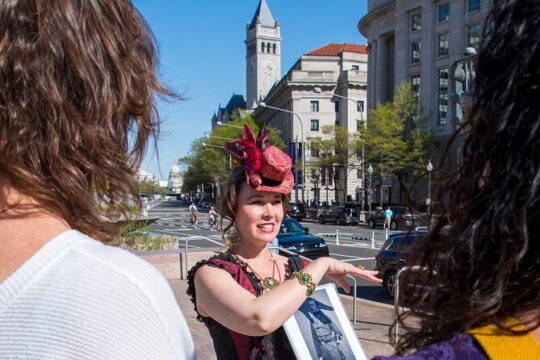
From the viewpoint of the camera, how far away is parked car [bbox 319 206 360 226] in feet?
135

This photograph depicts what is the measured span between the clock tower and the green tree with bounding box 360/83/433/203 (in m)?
93.3

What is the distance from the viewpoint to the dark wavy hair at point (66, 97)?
0.98 metres

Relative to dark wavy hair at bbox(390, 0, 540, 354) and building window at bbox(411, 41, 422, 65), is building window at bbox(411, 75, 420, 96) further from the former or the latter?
dark wavy hair at bbox(390, 0, 540, 354)

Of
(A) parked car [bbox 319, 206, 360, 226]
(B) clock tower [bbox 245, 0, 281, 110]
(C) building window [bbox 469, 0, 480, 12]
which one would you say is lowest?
(A) parked car [bbox 319, 206, 360, 226]

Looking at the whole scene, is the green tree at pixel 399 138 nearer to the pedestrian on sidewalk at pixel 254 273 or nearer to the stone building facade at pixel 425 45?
the stone building facade at pixel 425 45

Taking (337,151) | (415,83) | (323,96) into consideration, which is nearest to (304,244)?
(337,151)

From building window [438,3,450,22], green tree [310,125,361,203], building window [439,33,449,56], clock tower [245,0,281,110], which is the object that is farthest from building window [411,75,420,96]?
clock tower [245,0,281,110]

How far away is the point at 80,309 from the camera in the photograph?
84cm

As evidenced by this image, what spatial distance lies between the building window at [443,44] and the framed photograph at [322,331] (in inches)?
1985

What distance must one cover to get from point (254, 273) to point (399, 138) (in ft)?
146

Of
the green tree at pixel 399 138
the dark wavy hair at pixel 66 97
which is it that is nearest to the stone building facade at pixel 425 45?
the green tree at pixel 399 138

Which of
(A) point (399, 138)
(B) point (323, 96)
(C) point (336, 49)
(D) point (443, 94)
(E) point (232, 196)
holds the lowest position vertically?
(E) point (232, 196)

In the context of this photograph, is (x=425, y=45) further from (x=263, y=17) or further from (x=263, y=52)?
(x=263, y=17)

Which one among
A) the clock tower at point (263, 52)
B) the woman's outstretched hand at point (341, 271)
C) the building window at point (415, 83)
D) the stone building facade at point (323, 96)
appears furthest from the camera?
the clock tower at point (263, 52)
